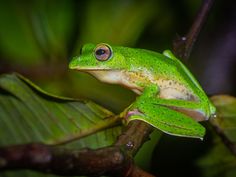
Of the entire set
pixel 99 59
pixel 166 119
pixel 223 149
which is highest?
pixel 99 59

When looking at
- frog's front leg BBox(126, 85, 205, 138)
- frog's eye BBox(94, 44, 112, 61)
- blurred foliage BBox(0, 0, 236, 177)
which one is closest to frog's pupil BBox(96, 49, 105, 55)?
frog's eye BBox(94, 44, 112, 61)

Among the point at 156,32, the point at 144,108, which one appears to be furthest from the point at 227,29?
the point at 144,108

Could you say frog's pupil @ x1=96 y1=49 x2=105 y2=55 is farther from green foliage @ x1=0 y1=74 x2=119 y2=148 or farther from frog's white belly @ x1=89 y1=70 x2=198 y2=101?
green foliage @ x1=0 y1=74 x2=119 y2=148

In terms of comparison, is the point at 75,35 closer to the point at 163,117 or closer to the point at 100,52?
the point at 100,52

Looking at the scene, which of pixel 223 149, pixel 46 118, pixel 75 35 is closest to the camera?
pixel 46 118

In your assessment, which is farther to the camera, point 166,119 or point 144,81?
point 144,81

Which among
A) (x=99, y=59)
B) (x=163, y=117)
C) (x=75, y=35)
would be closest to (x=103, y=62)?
(x=99, y=59)

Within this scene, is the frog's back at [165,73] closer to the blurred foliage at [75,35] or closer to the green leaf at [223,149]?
the green leaf at [223,149]
